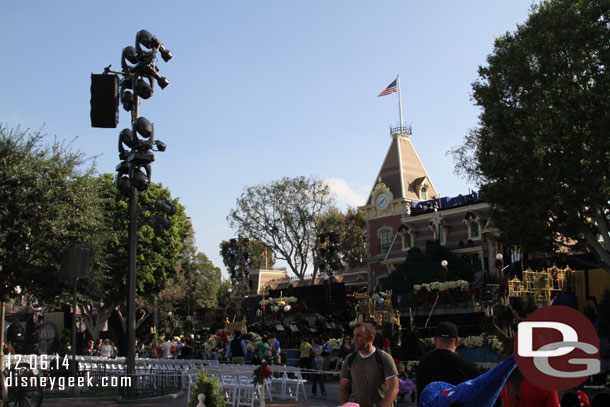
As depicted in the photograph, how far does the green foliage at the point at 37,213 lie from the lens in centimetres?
1714

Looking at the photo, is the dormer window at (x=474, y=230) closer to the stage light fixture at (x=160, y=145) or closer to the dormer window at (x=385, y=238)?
the dormer window at (x=385, y=238)

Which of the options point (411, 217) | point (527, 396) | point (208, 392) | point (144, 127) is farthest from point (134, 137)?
point (411, 217)

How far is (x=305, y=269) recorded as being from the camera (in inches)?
2005

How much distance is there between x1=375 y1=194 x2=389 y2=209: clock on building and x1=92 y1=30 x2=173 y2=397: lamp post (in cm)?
3603

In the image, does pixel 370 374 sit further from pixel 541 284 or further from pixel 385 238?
pixel 385 238

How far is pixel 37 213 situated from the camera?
17.5 meters

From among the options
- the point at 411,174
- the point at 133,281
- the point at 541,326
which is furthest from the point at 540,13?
the point at 411,174

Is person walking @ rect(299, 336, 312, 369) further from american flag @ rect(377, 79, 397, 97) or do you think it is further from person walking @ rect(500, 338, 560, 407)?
american flag @ rect(377, 79, 397, 97)

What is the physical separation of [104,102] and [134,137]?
1.11 m

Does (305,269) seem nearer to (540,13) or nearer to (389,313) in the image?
(389,313)

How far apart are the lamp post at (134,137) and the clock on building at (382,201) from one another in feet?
118

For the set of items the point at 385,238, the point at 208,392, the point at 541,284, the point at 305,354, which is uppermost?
the point at 385,238

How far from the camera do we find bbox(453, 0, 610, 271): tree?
1939 cm

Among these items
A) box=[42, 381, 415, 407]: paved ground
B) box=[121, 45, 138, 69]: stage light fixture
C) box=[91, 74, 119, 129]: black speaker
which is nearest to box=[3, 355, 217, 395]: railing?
box=[42, 381, 415, 407]: paved ground
